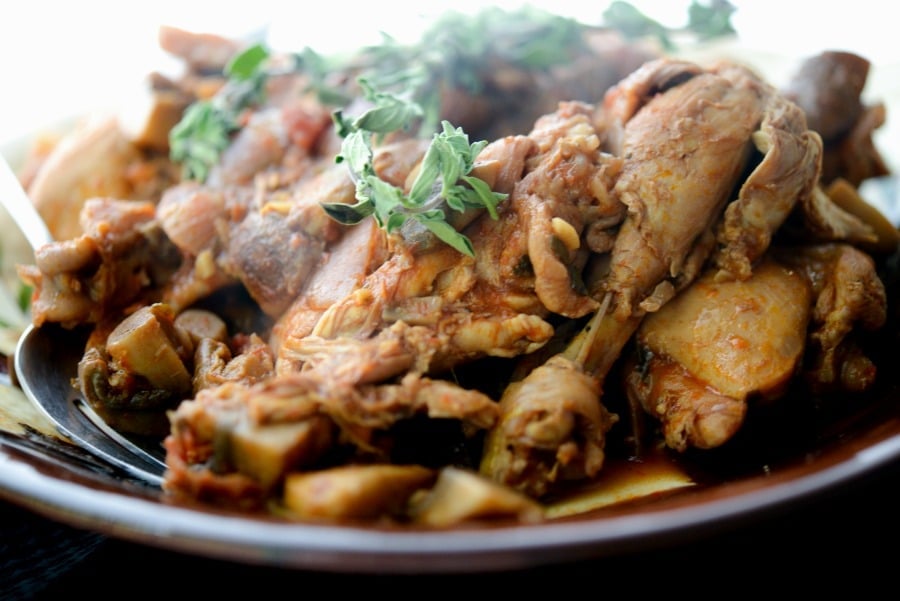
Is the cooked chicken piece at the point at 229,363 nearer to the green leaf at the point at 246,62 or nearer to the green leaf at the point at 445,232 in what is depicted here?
the green leaf at the point at 445,232

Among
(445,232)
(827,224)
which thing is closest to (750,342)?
(827,224)

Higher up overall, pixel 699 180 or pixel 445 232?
pixel 445 232

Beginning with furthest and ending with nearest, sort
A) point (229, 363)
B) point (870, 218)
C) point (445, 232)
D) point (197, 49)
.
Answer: point (197, 49)
point (870, 218)
point (229, 363)
point (445, 232)

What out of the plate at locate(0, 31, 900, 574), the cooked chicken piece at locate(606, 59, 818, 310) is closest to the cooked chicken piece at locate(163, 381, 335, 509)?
the plate at locate(0, 31, 900, 574)

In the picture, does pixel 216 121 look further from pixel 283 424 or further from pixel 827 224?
pixel 827 224

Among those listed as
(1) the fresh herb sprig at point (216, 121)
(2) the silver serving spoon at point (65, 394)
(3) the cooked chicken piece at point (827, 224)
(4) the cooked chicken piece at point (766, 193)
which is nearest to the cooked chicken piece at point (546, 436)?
(4) the cooked chicken piece at point (766, 193)

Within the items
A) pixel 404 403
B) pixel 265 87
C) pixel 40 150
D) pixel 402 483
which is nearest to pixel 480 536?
pixel 402 483

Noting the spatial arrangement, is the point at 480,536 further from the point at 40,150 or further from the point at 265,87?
the point at 40,150
